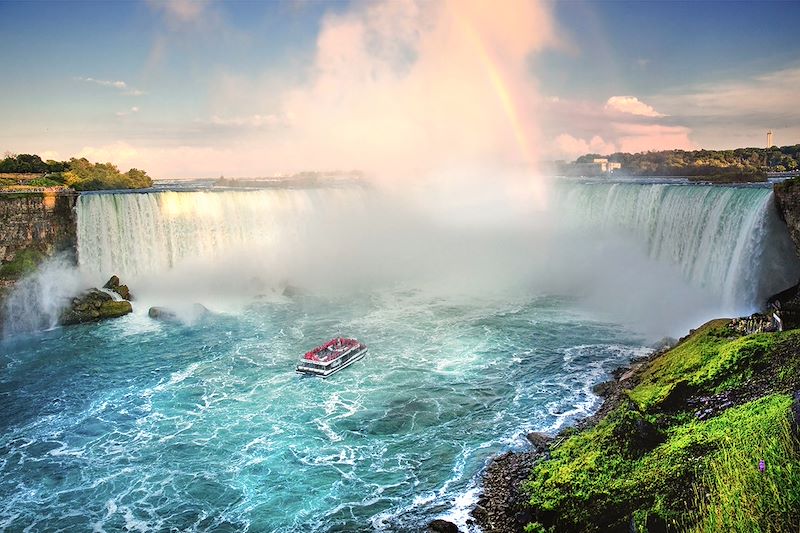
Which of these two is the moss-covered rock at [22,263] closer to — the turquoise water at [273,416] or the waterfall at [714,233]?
the turquoise water at [273,416]

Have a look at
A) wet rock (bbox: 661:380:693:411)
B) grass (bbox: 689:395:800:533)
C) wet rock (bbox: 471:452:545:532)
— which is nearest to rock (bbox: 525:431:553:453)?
wet rock (bbox: 471:452:545:532)

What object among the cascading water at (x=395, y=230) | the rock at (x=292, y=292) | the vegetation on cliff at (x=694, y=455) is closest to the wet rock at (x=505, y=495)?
the vegetation on cliff at (x=694, y=455)

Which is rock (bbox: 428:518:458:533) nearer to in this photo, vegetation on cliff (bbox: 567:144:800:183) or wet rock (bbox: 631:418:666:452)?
wet rock (bbox: 631:418:666:452)

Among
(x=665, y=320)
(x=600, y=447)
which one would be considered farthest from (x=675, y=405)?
(x=665, y=320)

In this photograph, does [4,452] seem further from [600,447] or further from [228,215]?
[228,215]

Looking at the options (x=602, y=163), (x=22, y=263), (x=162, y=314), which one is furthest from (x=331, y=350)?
(x=602, y=163)

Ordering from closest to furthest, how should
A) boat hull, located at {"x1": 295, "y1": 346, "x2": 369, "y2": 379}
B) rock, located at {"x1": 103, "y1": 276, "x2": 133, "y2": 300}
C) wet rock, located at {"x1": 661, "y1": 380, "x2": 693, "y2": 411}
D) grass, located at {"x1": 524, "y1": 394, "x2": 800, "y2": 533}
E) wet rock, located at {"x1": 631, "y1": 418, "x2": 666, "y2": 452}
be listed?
grass, located at {"x1": 524, "y1": 394, "x2": 800, "y2": 533} → wet rock, located at {"x1": 631, "y1": 418, "x2": 666, "y2": 452} → wet rock, located at {"x1": 661, "y1": 380, "x2": 693, "y2": 411} → boat hull, located at {"x1": 295, "y1": 346, "x2": 369, "y2": 379} → rock, located at {"x1": 103, "y1": 276, "x2": 133, "y2": 300}

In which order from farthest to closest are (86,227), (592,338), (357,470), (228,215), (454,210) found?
(454,210) < (228,215) < (86,227) < (592,338) < (357,470)
